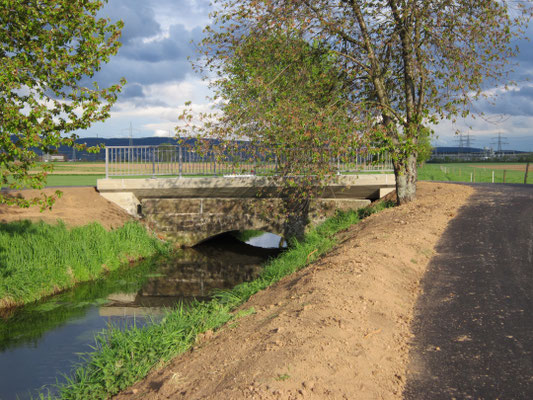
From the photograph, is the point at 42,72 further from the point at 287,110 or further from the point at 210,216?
the point at 210,216

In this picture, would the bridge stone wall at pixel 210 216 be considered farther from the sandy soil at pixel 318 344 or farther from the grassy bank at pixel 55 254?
the sandy soil at pixel 318 344

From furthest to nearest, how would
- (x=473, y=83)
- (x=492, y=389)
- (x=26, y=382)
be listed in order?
(x=473, y=83) → (x=26, y=382) → (x=492, y=389)

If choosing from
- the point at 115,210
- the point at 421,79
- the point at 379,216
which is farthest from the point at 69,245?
the point at 421,79

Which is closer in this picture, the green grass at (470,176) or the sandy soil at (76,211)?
the sandy soil at (76,211)

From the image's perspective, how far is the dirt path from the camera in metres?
4.68

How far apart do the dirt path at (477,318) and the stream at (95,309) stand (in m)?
5.44

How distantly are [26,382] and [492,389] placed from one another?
21.6 ft

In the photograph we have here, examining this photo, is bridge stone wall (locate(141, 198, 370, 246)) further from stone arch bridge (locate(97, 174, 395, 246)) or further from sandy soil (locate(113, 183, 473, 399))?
sandy soil (locate(113, 183, 473, 399))

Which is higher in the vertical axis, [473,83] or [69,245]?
[473,83]

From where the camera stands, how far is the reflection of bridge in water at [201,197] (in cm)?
1761

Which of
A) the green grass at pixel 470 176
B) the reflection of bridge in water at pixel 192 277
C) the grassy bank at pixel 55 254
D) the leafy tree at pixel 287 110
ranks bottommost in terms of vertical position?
the reflection of bridge in water at pixel 192 277

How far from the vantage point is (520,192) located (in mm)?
15836

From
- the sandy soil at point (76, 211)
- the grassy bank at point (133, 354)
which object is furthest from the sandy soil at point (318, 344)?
the sandy soil at point (76, 211)

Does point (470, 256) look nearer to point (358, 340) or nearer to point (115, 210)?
point (358, 340)
